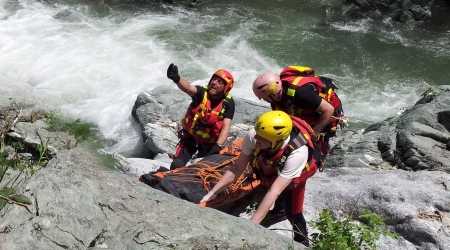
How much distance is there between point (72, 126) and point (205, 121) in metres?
3.67

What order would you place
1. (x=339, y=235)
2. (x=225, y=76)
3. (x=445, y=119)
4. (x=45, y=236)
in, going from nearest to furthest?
(x=45, y=236), (x=339, y=235), (x=225, y=76), (x=445, y=119)

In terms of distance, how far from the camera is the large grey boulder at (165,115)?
8016 millimetres

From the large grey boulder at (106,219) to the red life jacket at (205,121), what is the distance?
2.24 metres

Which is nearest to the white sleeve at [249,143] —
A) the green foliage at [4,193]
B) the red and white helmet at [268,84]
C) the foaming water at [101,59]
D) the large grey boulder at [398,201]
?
the red and white helmet at [268,84]

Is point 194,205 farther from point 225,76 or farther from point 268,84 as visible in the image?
point 225,76

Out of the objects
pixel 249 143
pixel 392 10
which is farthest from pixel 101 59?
pixel 249 143

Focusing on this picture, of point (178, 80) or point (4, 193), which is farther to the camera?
point (178, 80)

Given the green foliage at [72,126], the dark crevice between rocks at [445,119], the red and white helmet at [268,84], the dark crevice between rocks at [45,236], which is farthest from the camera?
the green foliage at [72,126]

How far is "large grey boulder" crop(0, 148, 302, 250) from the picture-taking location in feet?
9.39

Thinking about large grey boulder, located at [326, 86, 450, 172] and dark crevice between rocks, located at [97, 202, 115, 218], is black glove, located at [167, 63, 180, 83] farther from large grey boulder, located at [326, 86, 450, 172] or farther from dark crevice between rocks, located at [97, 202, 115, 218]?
dark crevice between rocks, located at [97, 202, 115, 218]

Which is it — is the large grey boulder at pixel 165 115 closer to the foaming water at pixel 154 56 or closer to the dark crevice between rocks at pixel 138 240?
the foaming water at pixel 154 56

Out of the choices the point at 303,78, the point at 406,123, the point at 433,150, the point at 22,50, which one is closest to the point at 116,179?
the point at 303,78

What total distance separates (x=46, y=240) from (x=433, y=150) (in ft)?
16.7

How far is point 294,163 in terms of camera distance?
4.04 m
